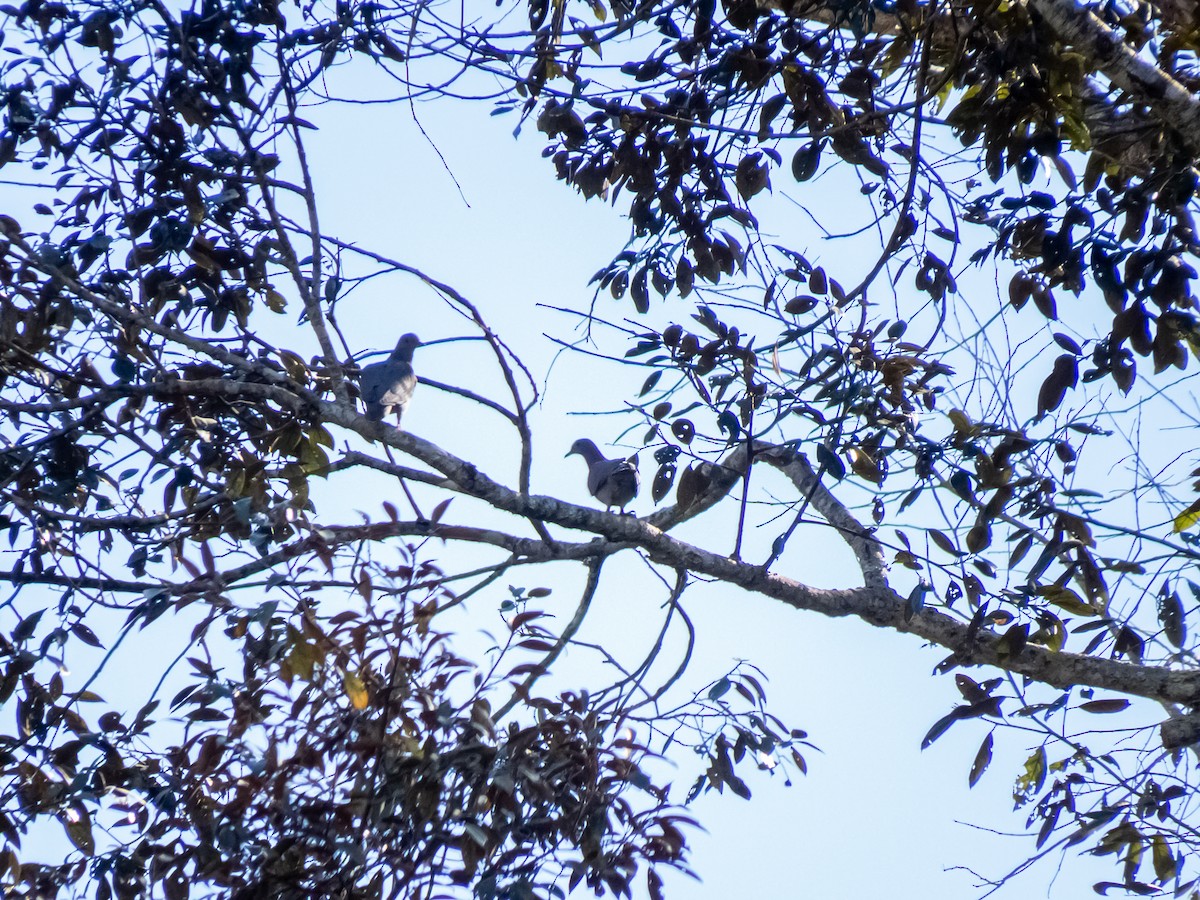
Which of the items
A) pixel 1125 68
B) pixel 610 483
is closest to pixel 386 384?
pixel 610 483

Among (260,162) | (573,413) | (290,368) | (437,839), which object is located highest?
(260,162)

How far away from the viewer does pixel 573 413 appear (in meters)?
3.69

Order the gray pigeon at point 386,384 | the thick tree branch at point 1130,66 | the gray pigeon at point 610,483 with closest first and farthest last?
1. the thick tree branch at point 1130,66
2. the gray pigeon at point 386,384
3. the gray pigeon at point 610,483

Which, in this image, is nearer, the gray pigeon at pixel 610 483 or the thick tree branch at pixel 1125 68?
the thick tree branch at pixel 1125 68

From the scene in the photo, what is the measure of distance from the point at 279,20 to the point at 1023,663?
3090 mm

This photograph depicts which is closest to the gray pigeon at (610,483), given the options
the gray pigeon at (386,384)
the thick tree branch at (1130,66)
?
the gray pigeon at (386,384)

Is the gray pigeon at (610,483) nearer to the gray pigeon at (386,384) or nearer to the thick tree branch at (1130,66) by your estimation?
the gray pigeon at (386,384)

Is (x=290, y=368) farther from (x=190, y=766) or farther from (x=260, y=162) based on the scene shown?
(x=190, y=766)

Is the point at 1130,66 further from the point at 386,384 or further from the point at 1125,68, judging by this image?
the point at 386,384

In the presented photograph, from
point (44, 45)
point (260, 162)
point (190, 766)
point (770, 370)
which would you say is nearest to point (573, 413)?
point (770, 370)

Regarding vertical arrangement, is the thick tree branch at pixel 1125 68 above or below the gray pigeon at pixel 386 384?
below

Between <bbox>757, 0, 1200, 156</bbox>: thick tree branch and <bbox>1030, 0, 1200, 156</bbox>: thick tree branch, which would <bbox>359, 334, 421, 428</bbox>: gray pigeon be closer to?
<bbox>757, 0, 1200, 156</bbox>: thick tree branch

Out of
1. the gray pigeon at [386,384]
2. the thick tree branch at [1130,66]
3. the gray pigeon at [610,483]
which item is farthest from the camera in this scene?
the gray pigeon at [610,483]

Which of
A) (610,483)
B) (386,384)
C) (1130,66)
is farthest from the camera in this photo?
(610,483)
